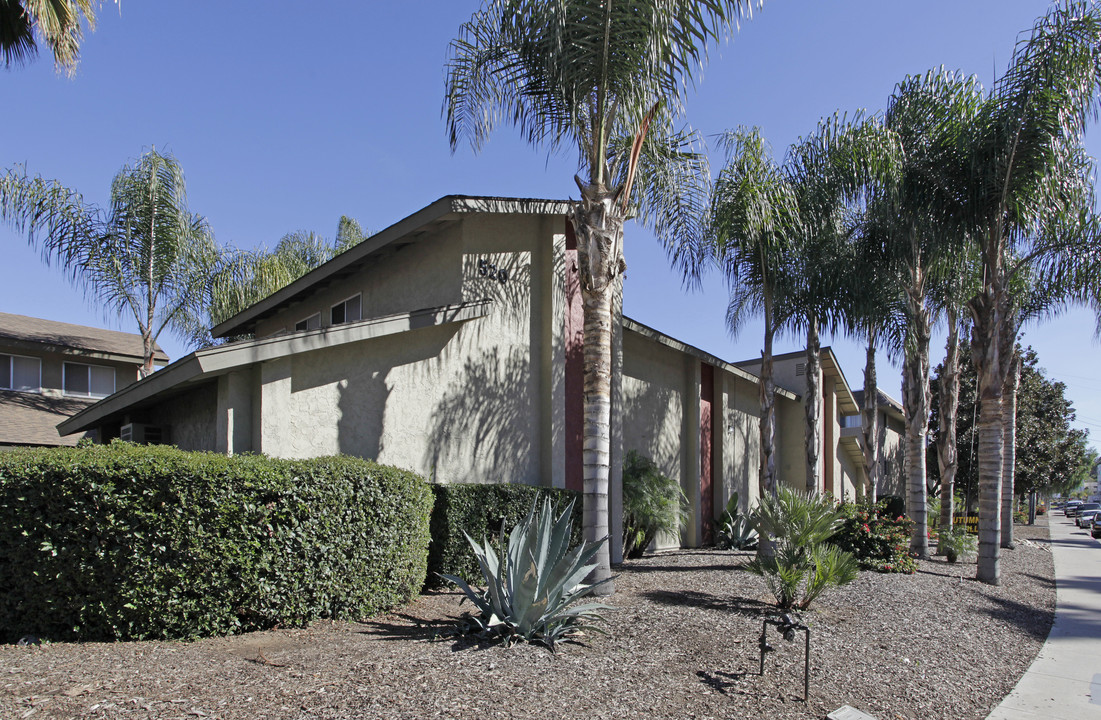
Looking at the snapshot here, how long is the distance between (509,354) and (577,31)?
558 centimetres

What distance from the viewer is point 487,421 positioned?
40.5ft

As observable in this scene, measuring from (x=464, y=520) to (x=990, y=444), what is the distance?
9.64m

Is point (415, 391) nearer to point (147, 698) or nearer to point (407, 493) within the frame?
point (407, 493)

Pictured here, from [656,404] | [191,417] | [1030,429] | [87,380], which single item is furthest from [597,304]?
[1030,429]

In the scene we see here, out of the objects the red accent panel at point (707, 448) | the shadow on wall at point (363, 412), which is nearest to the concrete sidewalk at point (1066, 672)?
the red accent panel at point (707, 448)

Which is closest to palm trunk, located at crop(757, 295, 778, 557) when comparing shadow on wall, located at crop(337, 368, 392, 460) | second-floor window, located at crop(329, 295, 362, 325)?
shadow on wall, located at crop(337, 368, 392, 460)

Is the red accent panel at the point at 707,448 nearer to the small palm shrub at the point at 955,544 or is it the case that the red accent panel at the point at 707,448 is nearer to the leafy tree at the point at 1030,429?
the small palm shrub at the point at 955,544

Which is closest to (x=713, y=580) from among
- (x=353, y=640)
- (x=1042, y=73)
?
(x=353, y=640)

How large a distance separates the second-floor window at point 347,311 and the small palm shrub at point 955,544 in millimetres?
14138

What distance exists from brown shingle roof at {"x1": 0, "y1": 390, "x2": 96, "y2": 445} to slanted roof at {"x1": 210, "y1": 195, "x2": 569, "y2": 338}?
25.7 ft

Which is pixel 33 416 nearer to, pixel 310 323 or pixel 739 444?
pixel 310 323

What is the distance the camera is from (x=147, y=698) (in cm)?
508

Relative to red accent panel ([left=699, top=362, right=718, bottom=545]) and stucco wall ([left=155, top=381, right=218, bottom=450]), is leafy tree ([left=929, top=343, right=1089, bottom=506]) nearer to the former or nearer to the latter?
red accent panel ([left=699, top=362, right=718, bottom=545])

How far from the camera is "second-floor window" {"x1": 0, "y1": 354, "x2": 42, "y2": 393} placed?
63.8ft
